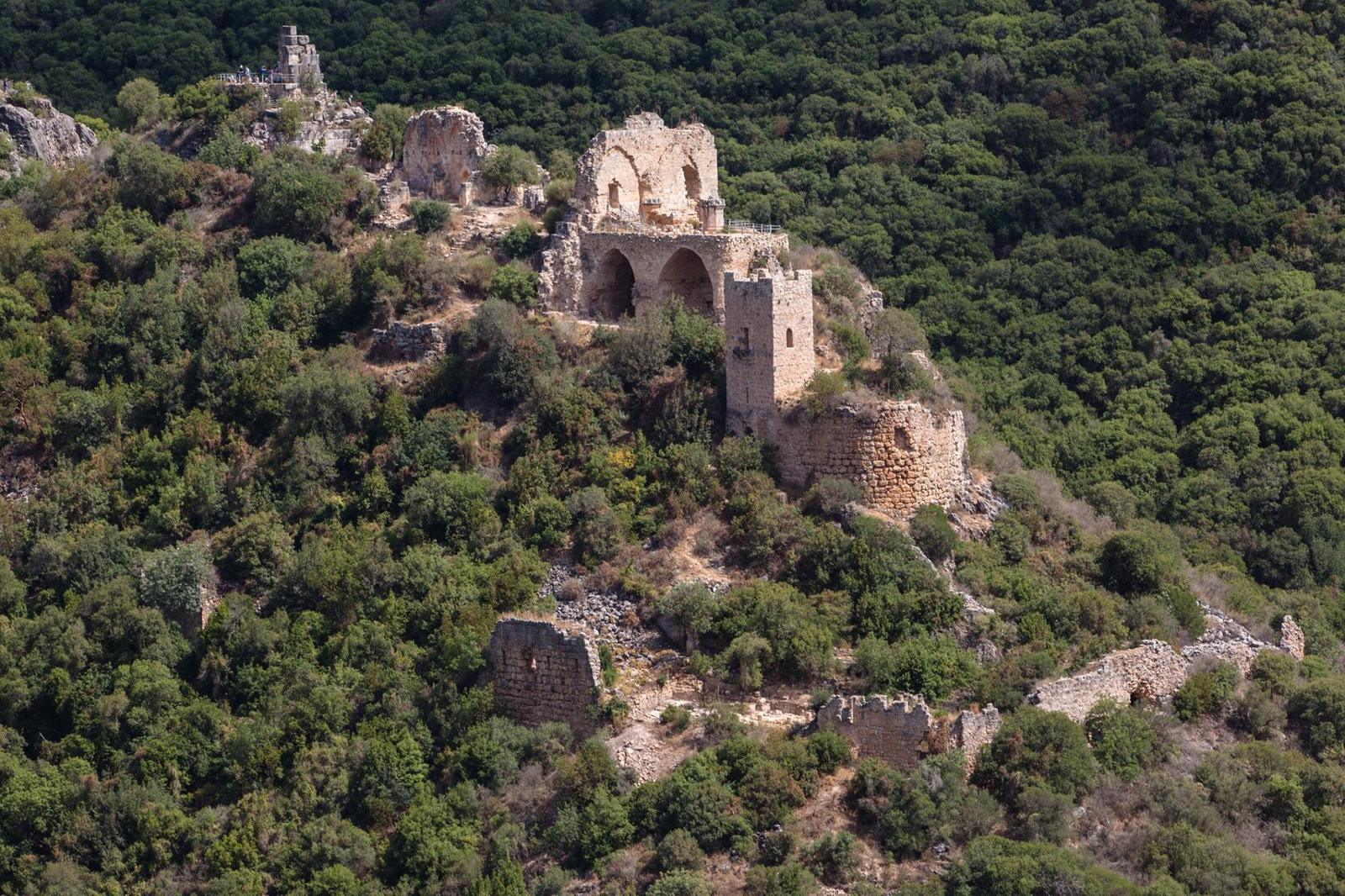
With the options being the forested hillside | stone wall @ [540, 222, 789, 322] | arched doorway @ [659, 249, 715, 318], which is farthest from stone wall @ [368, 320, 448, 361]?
the forested hillside

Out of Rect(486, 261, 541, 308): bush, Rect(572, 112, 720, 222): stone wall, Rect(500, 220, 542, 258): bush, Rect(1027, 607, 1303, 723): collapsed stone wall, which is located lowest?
Rect(1027, 607, 1303, 723): collapsed stone wall

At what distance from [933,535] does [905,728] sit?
14.8ft

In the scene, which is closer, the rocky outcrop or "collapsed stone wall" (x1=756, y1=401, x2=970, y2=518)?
"collapsed stone wall" (x1=756, y1=401, x2=970, y2=518)

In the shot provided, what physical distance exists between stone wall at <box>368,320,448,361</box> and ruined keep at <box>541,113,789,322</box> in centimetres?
187

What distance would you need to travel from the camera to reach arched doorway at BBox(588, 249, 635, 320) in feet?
166

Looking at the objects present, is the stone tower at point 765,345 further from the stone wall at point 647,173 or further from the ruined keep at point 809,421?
the stone wall at point 647,173

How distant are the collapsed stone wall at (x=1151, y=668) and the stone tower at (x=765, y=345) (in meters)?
6.84

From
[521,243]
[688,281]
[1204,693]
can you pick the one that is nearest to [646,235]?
[688,281]

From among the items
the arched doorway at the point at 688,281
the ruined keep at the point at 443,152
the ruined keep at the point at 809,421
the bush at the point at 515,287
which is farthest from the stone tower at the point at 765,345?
the ruined keep at the point at 443,152

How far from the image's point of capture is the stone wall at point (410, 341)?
49.9 meters

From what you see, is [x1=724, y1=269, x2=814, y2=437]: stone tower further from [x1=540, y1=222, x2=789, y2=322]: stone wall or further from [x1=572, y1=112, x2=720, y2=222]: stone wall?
[x1=572, y1=112, x2=720, y2=222]: stone wall

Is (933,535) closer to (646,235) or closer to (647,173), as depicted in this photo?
(646,235)

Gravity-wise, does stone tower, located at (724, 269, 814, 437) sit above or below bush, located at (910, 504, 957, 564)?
above

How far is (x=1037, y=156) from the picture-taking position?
70.4 m
